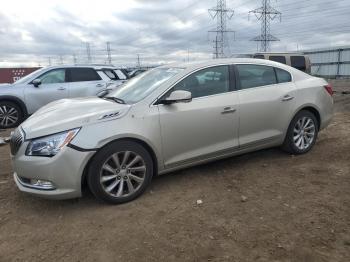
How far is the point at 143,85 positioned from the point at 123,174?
53.3 inches

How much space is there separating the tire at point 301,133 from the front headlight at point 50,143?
3194 mm

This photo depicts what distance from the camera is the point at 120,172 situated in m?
4.04

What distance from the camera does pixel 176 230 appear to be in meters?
3.49

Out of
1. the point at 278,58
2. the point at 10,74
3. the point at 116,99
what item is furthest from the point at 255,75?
the point at 10,74

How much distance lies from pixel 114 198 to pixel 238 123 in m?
1.90

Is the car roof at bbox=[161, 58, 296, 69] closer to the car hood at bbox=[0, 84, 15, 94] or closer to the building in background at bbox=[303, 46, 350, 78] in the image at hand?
the car hood at bbox=[0, 84, 15, 94]

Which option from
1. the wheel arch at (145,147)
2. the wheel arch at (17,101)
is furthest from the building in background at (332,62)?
the wheel arch at (145,147)

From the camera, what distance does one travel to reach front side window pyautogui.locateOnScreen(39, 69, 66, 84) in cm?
988

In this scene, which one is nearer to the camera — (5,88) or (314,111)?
(314,111)

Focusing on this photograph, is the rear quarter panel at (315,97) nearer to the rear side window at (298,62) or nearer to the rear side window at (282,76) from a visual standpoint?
the rear side window at (282,76)

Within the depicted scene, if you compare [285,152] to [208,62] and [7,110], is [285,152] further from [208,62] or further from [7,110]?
[7,110]

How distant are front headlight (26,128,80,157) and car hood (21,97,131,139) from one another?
54 millimetres

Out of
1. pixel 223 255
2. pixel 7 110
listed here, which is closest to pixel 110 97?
pixel 223 255

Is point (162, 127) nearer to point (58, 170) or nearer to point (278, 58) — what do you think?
point (58, 170)
